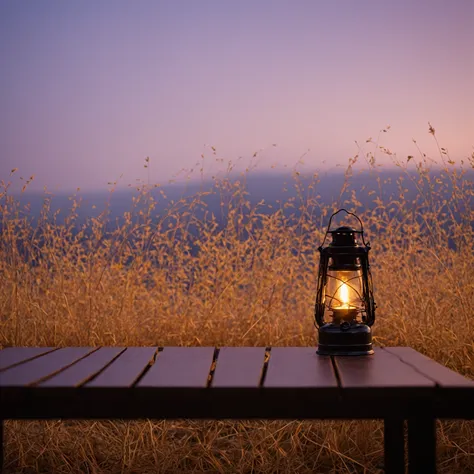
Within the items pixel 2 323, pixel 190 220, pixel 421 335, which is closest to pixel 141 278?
pixel 190 220

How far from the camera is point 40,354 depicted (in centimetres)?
190

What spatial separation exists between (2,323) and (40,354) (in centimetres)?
136

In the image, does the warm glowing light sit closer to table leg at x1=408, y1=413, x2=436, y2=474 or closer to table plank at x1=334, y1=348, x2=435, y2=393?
table plank at x1=334, y1=348, x2=435, y2=393

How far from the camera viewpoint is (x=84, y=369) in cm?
166

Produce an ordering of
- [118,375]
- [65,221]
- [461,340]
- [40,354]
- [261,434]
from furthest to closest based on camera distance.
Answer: [65,221] < [461,340] < [261,434] < [40,354] < [118,375]

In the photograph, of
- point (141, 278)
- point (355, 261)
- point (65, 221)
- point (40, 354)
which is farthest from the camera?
point (65, 221)

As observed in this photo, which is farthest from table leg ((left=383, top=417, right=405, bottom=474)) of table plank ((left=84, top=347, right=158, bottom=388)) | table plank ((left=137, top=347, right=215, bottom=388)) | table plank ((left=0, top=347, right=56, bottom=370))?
table plank ((left=0, top=347, right=56, bottom=370))

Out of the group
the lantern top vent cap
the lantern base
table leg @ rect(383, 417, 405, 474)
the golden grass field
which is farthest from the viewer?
the golden grass field

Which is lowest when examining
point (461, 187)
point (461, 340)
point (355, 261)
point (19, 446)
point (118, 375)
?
point (19, 446)

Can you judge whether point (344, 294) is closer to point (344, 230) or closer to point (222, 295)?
point (344, 230)

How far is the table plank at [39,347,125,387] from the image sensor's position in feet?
4.93

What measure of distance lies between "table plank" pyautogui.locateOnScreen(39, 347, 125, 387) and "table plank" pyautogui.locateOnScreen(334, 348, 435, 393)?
0.62 m

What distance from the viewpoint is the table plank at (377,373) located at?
1465 millimetres

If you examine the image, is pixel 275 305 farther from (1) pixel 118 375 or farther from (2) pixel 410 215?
(1) pixel 118 375
